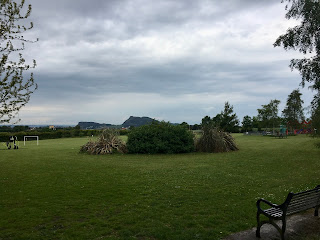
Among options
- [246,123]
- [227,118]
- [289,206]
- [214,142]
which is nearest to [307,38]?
[214,142]

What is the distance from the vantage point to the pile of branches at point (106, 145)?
20.9 m

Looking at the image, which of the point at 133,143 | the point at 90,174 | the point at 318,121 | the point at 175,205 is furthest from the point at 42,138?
the point at 175,205

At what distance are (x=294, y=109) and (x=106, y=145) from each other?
44.5 meters

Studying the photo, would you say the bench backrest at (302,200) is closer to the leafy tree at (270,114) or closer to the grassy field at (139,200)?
the grassy field at (139,200)

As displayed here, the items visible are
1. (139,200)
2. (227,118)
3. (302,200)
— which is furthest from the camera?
(227,118)

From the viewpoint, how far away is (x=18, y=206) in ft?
22.3

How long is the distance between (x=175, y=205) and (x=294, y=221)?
2593mm

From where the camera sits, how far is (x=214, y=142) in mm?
20797

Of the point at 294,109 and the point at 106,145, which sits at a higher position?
the point at 294,109

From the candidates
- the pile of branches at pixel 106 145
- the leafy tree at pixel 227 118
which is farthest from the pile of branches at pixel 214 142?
the leafy tree at pixel 227 118

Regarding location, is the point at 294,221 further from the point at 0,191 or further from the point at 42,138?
the point at 42,138

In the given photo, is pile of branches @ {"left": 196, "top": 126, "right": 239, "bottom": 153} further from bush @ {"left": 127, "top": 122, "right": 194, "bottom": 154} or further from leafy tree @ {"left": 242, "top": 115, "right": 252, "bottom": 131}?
leafy tree @ {"left": 242, "top": 115, "right": 252, "bottom": 131}

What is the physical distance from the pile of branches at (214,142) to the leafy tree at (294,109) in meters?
37.1

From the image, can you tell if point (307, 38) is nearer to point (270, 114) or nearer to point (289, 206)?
point (289, 206)
